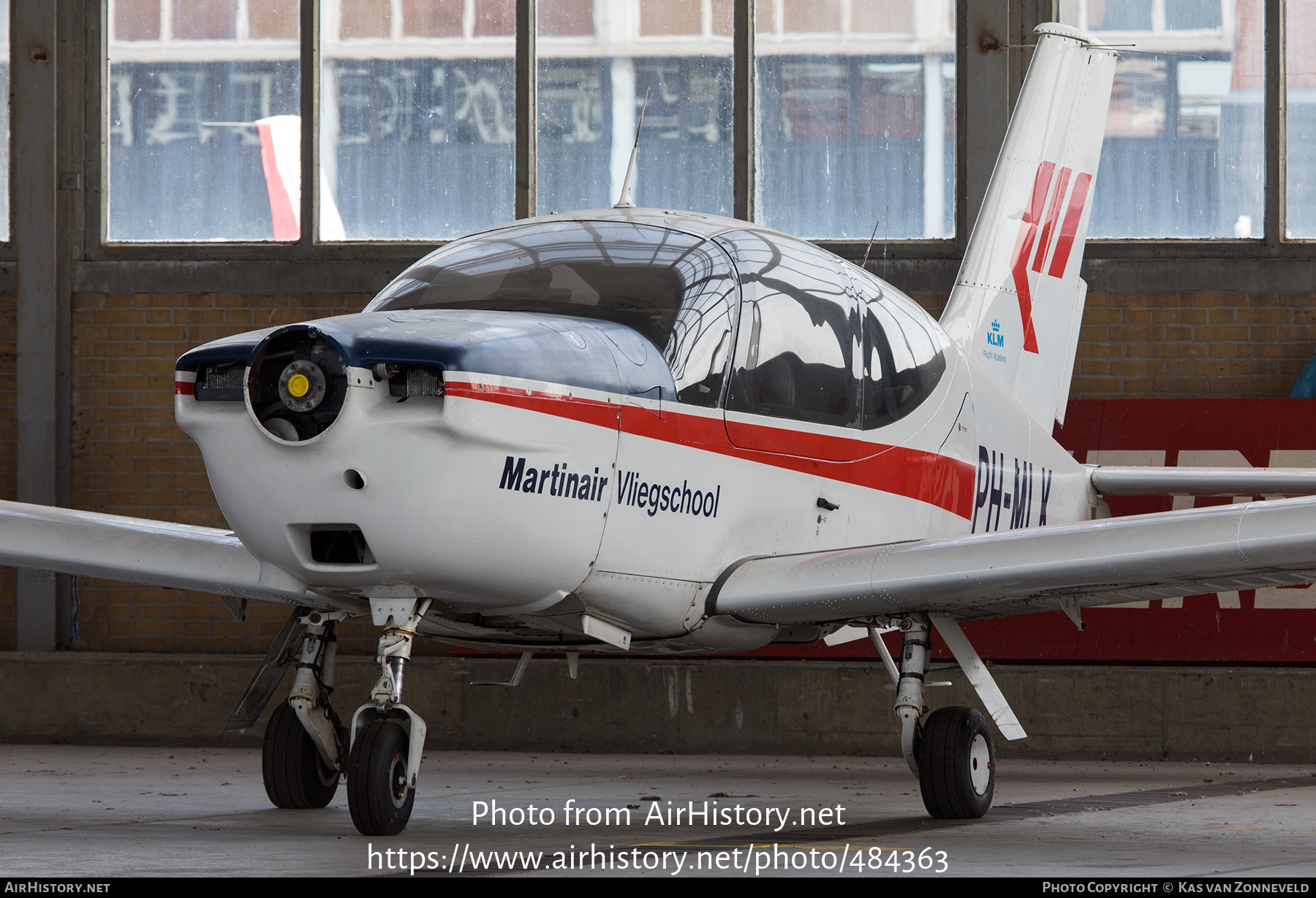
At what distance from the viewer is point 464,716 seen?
970 centimetres

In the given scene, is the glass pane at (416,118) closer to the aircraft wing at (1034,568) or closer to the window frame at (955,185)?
the window frame at (955,185)

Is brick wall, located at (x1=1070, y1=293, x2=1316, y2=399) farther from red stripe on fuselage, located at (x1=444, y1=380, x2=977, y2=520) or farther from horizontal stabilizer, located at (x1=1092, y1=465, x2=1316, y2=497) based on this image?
red stripe on fuselage, located at (x1=444, y1=380, x2=977, y2=520)

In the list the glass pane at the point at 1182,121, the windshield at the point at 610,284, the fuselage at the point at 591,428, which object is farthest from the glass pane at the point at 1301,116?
the windshield at the point at 610,284

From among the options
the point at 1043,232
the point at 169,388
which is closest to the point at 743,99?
the point at 1043,232

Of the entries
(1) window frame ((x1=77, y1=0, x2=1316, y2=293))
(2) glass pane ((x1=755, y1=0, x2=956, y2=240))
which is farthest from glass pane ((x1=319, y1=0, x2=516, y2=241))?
(2) glass pane ((x1=755, y1=0, x2=956, y2=240))

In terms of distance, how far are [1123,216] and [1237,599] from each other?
261 centimetres

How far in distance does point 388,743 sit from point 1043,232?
494 cm

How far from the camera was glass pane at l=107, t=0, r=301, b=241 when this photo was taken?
10766 mm

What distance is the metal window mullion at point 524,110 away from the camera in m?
10.5

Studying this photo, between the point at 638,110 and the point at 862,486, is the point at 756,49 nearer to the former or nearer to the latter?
the point at 638,110

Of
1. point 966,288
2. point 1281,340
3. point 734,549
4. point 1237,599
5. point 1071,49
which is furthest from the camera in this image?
point 1281,340

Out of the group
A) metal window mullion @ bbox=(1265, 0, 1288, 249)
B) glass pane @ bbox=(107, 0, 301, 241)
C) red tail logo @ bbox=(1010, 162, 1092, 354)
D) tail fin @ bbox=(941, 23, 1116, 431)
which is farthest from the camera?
glass pane @ bbox=(107, 0, 301, 241)

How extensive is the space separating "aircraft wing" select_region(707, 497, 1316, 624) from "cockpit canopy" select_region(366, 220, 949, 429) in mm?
612
